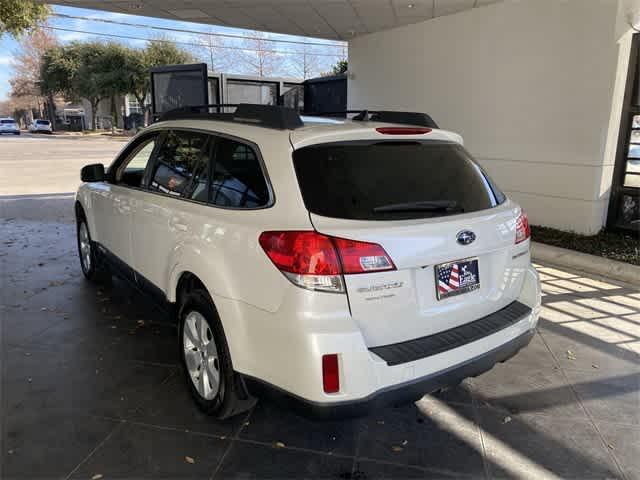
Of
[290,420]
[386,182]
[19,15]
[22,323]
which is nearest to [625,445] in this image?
[290,420]

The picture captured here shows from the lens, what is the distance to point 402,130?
2834mm

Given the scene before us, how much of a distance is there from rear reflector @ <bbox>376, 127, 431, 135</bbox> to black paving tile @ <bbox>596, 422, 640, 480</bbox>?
2028 millimetres

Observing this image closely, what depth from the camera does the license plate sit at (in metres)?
2.49

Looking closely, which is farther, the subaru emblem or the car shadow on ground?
the car shadow on ground

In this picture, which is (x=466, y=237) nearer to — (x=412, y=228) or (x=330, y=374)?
(x=412, y=228)

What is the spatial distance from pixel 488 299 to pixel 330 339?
1025mm

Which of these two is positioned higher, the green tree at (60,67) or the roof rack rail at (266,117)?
the green tree at (60,67)

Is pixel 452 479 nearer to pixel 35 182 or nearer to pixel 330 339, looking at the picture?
pixel 330 339

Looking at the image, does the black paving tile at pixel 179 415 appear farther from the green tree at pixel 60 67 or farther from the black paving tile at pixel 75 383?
the green tree at pixel 60 67

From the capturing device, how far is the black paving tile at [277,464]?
8.38 ft

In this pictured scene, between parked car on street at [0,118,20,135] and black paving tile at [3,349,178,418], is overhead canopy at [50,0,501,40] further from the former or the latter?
parked car on street at [0,118,20,135]

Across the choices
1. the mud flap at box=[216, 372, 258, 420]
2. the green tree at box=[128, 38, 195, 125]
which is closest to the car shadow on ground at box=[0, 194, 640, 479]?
the mud flap at box=[216, 372, 258, 420]

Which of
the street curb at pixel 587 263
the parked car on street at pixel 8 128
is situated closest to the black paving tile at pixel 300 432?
the street curb at pixel 587 263

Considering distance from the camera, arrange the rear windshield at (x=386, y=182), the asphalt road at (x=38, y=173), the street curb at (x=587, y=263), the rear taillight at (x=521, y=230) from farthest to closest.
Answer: the asphalt road at (x=38, y=173)
the street curb at (x=587, y=263)
the rear taillight at (x=521, y=230)
the rear windshield at (x=386, y=182)
